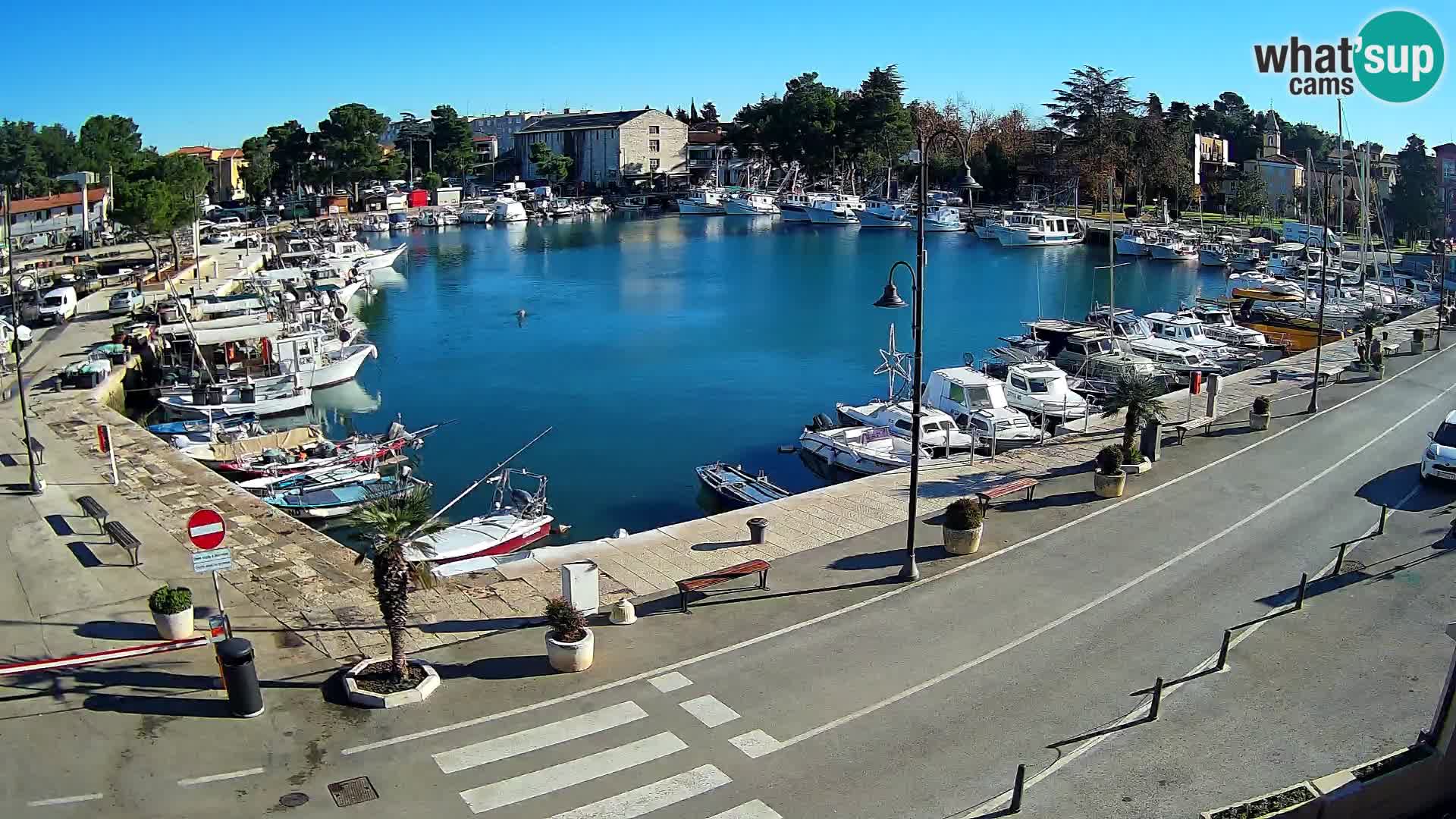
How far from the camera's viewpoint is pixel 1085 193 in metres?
132

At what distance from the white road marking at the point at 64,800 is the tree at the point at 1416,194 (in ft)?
333

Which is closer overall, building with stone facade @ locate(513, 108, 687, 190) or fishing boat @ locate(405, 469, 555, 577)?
fishing boat @ locate(405, 469, 555, 577)

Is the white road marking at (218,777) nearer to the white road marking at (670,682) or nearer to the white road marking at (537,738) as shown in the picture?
the white road marking at (537,738)

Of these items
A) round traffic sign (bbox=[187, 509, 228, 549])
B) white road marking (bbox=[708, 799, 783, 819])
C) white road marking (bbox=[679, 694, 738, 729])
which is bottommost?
white road marking (bbox=[708, 799, 783, 819])

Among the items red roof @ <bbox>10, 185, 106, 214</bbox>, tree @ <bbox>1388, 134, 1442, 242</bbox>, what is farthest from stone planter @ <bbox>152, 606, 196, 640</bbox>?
tree @ <bbox>1388, 134, 1442, 242</bbox>

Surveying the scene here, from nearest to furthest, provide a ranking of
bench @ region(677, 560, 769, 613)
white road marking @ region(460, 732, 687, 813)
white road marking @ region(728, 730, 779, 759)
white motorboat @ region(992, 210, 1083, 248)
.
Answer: white road marking @ region(460, 732, 687, 813) → white road marking @ region(728, 730, 779, 759) → bench @ region(677, 560, 769, 613) → white motorboat @ region(992, 210, 1083, 248)

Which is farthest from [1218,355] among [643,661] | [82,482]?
[82,482]

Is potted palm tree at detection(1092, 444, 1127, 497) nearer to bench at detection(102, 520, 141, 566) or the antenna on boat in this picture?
the antenna on boat

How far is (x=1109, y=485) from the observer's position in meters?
23.7

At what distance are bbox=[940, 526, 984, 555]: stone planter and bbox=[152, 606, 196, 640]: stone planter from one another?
12.5 meters

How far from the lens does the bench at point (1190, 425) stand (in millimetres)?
28625

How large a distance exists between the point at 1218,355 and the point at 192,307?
1763 inches

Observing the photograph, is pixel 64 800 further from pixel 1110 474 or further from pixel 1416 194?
pixel 1416 194

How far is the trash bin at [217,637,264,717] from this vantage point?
13.9m
